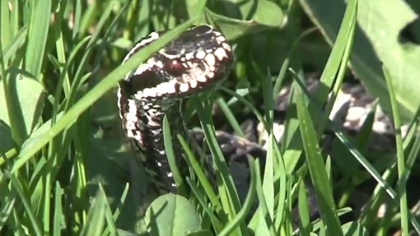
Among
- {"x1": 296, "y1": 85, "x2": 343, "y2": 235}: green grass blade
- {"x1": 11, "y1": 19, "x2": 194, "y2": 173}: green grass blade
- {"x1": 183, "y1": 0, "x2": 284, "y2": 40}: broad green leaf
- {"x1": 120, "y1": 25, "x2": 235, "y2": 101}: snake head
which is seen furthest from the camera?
{"x1": 183, "y1": 0, "x2": 284, "y2": 40}: broad green leaf

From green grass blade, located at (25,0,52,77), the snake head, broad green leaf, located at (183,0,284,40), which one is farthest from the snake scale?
broad green leaf, located at (183,0,284,40)

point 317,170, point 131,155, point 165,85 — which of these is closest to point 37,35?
point 165,85

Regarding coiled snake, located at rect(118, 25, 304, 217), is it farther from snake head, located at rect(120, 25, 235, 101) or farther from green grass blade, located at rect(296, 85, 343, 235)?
green grass blade, located at rect(296, 85, 343, 235)

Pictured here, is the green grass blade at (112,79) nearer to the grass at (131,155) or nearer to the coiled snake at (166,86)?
the grass at (131,155)

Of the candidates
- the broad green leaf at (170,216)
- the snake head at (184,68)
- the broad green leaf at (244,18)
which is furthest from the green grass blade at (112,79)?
the broad green leaf at (244,18)

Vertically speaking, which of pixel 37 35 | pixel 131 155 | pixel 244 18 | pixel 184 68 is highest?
pixel 37 35

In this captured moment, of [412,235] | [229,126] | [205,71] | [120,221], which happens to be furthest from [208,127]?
[229,126]

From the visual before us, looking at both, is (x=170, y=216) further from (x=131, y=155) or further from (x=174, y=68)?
(x=131, y=155)
